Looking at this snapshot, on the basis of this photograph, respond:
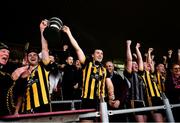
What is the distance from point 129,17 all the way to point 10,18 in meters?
2.81

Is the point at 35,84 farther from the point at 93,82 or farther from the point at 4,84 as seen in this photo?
the point at 93,82

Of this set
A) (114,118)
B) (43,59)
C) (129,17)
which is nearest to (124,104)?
(114,118)

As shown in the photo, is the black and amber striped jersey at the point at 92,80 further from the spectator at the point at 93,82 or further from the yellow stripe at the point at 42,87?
the yellow stripe at the point at 42,87

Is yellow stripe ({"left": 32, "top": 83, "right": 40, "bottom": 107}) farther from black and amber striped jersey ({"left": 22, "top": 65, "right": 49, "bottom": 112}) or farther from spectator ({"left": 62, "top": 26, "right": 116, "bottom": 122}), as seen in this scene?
spectator ({"left": 62, "top": 26, "right": 116, "bottom": 122})

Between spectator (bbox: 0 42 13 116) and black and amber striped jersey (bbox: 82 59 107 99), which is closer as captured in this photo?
spectator (bbox: 0 42 13 116)

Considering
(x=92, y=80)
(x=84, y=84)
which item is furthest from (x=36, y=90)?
(x=92, y=80)

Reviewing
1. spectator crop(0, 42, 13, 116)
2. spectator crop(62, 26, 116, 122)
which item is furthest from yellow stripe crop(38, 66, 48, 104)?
spectator crop(62, 26, 116, 122)

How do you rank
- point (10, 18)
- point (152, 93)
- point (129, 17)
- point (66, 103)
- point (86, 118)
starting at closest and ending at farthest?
point (86, 118) < point (152, 93) < point (66, 103) < point (10, 18) < point (129, 17)

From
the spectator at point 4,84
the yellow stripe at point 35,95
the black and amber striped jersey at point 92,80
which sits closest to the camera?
the spectator at point 4,84

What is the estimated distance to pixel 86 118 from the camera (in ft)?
7.17

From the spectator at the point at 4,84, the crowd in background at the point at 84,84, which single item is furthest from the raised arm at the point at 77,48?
the spectator at the point at 4,84

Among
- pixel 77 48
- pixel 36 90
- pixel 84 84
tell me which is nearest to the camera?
pixel 77 48

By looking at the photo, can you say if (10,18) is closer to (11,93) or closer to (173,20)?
(11,93)

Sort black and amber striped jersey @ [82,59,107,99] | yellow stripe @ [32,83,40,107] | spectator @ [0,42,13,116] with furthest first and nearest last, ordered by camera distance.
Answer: black and amber striped jersey @ [82,59,107,99] → yellow stripe @ [32,83,40,107] → spectator @ [0,42,13,116]
